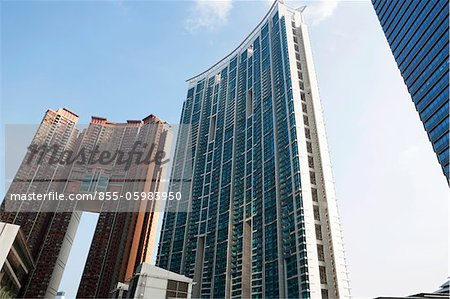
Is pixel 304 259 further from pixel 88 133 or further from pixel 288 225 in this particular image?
pixel 88 133

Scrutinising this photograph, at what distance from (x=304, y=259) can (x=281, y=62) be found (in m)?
50.7

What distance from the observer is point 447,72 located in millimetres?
50562

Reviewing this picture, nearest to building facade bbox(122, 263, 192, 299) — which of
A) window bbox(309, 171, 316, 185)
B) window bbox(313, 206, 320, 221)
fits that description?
window bbox(313, 206, 320, 221)

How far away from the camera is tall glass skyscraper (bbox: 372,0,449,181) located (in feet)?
168

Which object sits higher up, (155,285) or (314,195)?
(314,195)

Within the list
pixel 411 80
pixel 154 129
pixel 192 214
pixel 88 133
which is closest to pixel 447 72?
pixel 411 80

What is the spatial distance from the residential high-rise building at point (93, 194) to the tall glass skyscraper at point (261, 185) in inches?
312

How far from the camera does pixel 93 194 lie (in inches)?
4077

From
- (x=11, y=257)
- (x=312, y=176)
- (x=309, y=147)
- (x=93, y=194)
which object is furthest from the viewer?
(x=93, y=194)

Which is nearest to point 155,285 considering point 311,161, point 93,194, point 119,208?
point 311,161

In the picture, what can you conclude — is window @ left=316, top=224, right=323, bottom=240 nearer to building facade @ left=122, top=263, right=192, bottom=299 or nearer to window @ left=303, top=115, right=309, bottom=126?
window @ left=303, top=115, right=309, bottom=126

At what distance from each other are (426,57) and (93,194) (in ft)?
299

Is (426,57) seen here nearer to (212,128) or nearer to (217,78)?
(212,128)

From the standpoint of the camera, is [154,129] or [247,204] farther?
[154,129]
